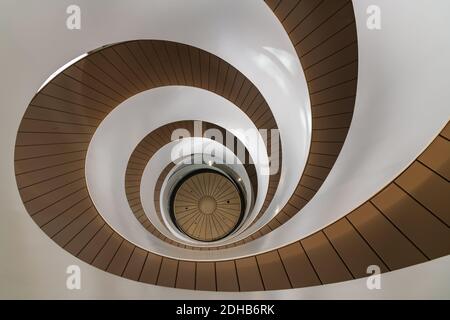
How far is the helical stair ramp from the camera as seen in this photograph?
129 cm

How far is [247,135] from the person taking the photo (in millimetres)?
4652

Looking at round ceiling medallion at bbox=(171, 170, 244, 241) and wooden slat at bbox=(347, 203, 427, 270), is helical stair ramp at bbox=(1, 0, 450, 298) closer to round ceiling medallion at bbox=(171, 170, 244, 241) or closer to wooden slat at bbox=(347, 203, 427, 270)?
wooden slat at bbox=(347, 203, 427, 270)

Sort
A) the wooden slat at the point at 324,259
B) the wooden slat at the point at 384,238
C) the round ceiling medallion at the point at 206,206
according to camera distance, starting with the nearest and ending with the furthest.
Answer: the wooden slat at the point at 384,238 → the wooden slat at the point at 324,259 → the round ceiling medallion at the point at 206,206

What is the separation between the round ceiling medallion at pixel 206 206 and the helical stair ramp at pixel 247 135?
2382 mm

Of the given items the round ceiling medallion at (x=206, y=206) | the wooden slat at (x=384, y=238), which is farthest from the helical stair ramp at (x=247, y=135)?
the round ceiling medallion at (x=206, y=206)

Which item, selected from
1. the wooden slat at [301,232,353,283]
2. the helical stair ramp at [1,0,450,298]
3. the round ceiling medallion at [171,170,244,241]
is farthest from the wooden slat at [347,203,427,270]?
the round ceiling medallion at [171,170,244,241]

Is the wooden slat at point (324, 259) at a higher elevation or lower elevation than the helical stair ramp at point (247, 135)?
lower

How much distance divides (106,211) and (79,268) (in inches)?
71.3

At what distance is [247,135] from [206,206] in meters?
3.51

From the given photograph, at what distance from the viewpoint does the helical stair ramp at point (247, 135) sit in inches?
50.8

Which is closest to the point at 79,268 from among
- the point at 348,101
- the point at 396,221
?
the point at 396,221

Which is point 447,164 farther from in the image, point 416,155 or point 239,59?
point 239,59

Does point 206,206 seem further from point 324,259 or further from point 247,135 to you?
point 324,259

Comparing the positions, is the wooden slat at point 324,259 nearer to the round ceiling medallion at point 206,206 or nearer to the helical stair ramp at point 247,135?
the helical stair ramp at point 247,135
